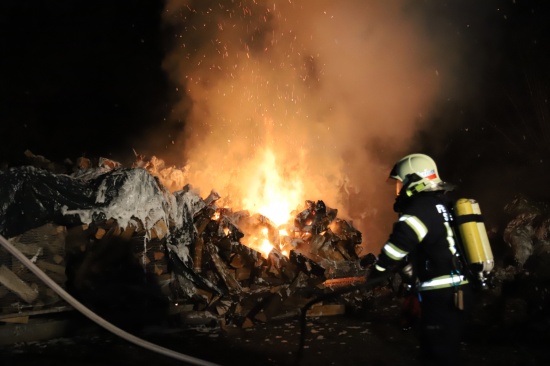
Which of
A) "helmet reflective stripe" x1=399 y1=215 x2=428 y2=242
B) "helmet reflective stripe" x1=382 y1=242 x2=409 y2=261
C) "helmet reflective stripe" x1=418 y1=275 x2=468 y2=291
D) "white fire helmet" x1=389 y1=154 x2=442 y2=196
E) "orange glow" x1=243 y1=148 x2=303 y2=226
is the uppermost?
"orange glow" x1=243 y1=148 x2=303 y2=226

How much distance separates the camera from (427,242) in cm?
332

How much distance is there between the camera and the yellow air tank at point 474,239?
3240mm

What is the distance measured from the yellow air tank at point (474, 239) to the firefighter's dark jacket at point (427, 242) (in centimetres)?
7

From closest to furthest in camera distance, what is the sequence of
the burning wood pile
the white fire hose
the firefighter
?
the firefighter, the white fire hose, the burning wood pile

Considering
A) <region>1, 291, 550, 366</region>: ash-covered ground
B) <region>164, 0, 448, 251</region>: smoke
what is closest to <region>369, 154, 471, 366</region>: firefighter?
<region>1, 291, 550, 366</region>: ash-covered ground

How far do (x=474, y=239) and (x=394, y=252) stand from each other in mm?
544

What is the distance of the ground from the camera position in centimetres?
507

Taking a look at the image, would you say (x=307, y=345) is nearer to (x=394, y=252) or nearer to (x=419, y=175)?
(x=394, y=252)

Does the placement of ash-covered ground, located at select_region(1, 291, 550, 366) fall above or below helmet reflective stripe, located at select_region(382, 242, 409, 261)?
below

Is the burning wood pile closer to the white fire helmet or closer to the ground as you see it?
the ground

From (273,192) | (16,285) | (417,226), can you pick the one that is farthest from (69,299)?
(273,192)

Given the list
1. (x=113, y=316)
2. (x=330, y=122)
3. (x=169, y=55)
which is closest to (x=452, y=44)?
(x=330, y=122)

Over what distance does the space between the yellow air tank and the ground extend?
2.12m

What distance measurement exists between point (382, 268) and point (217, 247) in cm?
479
